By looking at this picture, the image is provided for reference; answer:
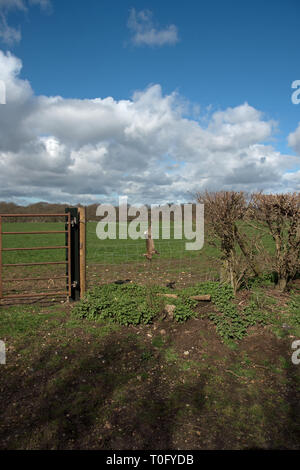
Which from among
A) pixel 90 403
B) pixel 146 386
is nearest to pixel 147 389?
pixel 146 386

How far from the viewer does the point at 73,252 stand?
6.29 metres

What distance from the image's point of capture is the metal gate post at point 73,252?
6.18 meters

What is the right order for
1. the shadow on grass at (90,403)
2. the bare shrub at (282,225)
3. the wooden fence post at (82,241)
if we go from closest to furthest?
the shadow on grass at (90,403), the bare shrub at (282,225), the wooden fence post at (82,241)

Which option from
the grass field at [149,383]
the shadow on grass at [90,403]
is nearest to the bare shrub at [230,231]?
the grass field at [149,383]

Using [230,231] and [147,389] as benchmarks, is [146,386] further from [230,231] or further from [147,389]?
[230,231]

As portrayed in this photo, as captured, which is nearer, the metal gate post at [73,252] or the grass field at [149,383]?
the grass field at [149,383]

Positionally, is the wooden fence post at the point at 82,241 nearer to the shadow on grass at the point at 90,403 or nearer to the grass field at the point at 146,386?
the grass field at the point at 146,386

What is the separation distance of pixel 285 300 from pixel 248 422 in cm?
353

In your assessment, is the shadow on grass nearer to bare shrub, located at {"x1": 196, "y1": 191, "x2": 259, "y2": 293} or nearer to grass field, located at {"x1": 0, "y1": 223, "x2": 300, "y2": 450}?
grass field, located at {"x1": 0, "y1": 223, "x2": 300, "y2": 450}

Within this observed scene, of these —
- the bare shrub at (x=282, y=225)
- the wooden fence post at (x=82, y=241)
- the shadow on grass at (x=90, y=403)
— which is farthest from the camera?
the wooden fence post at (x=82, y=241)

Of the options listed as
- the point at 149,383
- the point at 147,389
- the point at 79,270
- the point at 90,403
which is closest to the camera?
the point at 90,403

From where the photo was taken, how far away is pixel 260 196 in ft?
19.7

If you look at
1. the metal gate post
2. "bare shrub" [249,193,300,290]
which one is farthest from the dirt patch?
"bare shrub" [249,193,300,290]
